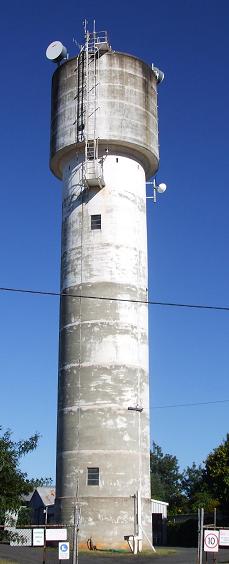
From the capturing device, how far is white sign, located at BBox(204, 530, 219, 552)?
66.5 feet

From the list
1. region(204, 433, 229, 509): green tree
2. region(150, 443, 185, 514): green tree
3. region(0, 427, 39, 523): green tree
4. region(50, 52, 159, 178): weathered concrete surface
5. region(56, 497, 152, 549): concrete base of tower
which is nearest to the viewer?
region(0, 427, 39, 523): green tree

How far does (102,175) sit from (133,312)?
22.9 ft

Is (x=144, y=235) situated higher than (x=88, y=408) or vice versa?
(x=144, y=235)

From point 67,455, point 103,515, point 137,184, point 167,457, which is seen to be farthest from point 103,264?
point 167,457

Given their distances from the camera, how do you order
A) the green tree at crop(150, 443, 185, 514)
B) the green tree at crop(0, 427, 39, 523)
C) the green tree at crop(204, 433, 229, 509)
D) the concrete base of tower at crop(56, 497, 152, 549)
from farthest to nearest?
1. the green tree at crop(150, 443, 185, 514)
2. the green tree at crop(204, 433, 229, 509)
3. the concrete base of tower at crop(56, 497, 152, 549)
4. the green tree at crop(0, 427, 39, 523)

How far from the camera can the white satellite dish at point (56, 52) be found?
40125 millimetres

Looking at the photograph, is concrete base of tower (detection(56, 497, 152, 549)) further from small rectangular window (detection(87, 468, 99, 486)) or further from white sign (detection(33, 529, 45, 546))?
white sign (detection(33, 529, 45, 546))

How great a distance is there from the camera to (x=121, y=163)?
37.6 m

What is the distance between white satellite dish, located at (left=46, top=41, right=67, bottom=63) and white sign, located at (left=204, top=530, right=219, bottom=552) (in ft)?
92.2

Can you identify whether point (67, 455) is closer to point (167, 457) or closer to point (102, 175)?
point (102, 175)

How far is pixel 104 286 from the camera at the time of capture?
3528 centimetres

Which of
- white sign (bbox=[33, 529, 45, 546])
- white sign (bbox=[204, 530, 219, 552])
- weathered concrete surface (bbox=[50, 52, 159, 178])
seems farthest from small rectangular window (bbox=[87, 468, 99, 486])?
weathered concrete surface (bbox=[50, 52, 159, 178])

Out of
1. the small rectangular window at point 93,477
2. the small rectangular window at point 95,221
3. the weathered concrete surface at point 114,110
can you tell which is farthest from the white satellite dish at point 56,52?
the small rectangular window at point 93,477

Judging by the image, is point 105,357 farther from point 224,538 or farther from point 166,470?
point 166,470
